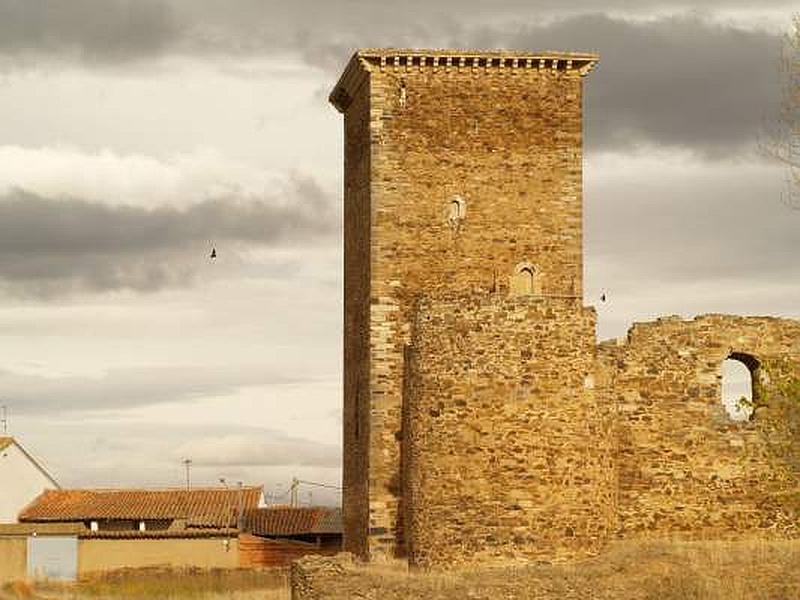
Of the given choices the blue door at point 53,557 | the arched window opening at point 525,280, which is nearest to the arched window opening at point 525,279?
the arched window opening at point 525,280

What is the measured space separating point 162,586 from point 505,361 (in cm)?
2244

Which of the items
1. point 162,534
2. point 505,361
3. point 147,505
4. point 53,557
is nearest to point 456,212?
point 505,361

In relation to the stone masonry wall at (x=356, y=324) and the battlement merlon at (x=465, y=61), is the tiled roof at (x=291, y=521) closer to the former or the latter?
the stone masonry wall at (x=356, y=324)

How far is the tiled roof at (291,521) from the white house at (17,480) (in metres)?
8.96

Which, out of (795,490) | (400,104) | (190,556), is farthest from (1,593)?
(795,490)

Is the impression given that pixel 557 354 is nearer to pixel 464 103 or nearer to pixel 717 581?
pixel 717 581

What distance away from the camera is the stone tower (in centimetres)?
2942

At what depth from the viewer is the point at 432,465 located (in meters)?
25.8

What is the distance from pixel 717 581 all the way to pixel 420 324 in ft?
20.8

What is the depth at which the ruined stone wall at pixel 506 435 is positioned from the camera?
83.2 feet

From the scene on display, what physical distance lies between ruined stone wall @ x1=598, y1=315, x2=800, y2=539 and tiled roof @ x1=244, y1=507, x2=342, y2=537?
994 inches

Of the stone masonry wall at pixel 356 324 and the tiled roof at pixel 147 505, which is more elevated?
the stone masonry wall at pixel 356 324

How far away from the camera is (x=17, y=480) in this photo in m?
57.5

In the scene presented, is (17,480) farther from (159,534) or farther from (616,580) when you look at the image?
(616,580)
